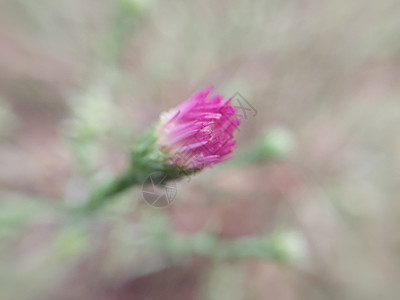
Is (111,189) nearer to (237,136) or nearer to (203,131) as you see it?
(203,131)

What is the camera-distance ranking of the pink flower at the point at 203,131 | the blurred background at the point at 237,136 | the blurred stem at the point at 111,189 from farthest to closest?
the blurred background at the point at 237,136
the blurred stem at the point at 111,189
the pink flower at the point at 203,131

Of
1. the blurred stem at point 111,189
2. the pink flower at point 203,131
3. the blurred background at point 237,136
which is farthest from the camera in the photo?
the blurred background at point 237,136

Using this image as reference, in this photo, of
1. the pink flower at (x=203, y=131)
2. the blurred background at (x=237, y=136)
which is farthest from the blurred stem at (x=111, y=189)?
the blurred background at (x=237, y=136)

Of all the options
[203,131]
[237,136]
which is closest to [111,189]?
[203,131]

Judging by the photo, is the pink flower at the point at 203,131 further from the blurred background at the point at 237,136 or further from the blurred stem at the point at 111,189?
the blurred background at the point at 237,136

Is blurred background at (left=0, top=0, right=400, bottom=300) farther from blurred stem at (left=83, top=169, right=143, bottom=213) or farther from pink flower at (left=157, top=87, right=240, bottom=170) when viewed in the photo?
pink flower at (left=157, top=87, right=240, bottom=170)

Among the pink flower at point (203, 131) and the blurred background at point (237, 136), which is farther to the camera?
the blurred background at point (237, 136)

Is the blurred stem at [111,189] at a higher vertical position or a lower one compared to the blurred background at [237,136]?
lower

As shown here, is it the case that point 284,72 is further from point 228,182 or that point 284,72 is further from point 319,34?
point 228,182
